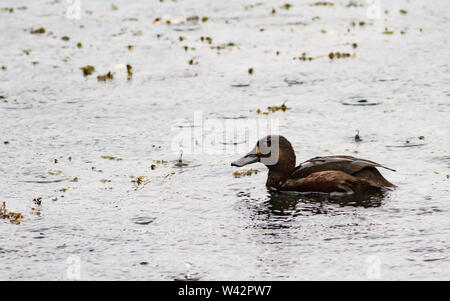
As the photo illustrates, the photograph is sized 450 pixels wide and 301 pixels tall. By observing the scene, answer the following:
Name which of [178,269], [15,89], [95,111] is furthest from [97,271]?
[15,89]

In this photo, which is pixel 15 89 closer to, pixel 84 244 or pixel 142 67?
pixel 142 67

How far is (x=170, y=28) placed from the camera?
30812 millimetres

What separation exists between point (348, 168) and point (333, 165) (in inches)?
9.6

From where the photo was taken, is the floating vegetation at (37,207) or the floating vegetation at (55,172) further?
the floating vegetation at (55,172)

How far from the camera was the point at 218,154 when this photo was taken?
1605 centimetres

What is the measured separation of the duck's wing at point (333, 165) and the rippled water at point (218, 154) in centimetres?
42

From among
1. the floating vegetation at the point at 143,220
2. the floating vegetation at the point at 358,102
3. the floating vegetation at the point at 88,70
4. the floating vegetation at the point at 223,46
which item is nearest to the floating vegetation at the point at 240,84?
the floating vegetation at the point at 358,102

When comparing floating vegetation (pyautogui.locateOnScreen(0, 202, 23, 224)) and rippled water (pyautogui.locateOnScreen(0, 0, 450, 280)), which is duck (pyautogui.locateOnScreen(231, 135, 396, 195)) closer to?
rippled water (pyautogui.locateOnScreen(0, 0, 450, 280))

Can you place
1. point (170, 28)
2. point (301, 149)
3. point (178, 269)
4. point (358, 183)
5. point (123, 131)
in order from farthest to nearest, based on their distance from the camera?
point (170, 28), point (123, 131), point (301, 149), point (358, 183), point (178, 269)

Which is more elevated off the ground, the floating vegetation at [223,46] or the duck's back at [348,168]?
the floating vegetation at [223,46]

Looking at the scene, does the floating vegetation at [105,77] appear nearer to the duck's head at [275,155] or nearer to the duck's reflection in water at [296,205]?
the duck's head at [275,155]

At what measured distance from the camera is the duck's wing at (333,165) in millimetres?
13117

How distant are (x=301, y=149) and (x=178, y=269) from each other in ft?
19.9
